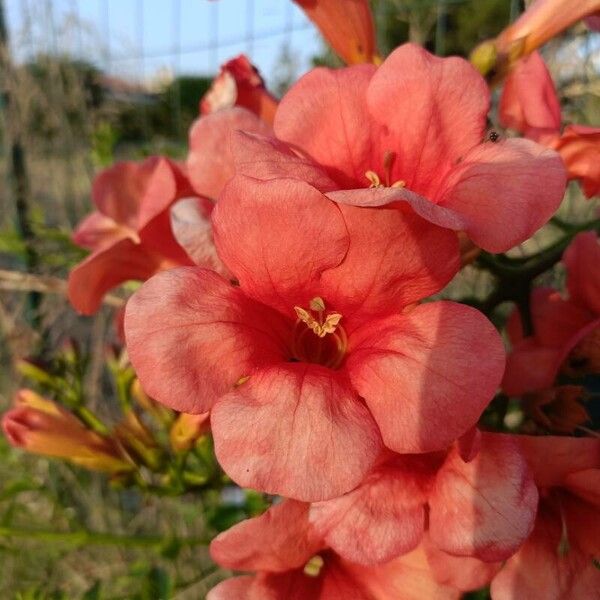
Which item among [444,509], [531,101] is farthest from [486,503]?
[531,101]

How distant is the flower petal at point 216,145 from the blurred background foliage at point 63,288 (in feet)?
1.29

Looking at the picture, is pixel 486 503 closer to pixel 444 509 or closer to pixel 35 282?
pixel 444 509

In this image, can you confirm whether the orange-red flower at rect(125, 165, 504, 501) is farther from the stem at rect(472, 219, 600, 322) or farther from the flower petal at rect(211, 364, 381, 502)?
the stem at rect(472, 219, 600, 322)

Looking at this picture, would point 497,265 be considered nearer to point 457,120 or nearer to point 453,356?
point 457,120

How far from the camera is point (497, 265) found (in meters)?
0.77

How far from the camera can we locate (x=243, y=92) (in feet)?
2.64

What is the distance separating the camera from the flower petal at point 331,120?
2.02 feet

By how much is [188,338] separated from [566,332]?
0.42 m

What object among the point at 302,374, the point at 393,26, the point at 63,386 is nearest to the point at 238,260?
the point at 302,374

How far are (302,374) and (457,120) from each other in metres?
0.26

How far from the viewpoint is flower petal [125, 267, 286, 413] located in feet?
1.57

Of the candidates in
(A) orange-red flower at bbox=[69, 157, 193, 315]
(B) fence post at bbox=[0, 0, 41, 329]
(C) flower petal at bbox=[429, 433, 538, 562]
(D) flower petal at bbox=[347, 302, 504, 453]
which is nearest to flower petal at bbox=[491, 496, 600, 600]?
(C) flower petal at bbox=[429, 433, 538, 562]

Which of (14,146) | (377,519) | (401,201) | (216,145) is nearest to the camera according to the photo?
(401,201)

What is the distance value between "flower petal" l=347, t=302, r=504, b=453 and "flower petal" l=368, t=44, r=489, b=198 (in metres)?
0.16
